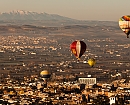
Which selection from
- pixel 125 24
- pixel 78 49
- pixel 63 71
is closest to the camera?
pixel 125 24

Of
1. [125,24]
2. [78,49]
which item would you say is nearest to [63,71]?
[78,49]

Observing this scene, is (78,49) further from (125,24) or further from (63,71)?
(63,71)

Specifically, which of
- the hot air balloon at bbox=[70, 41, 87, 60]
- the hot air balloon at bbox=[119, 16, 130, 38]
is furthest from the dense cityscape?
the hot air balloon at bbox=[119, 16, 130, 38]

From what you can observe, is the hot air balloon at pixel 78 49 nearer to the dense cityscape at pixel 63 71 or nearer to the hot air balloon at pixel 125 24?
the dense cityscape at pixel 63 71

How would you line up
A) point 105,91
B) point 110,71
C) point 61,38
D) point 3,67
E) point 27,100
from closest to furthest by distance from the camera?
point 27,100
point 105,91
point 110,71
point 3,67
point 61,38

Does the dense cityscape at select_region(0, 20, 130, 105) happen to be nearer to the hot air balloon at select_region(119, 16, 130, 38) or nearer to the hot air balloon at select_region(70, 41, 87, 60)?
the hot air balloon at select_region(70, 41, 87, 60)

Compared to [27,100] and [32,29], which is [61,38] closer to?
[32,29]

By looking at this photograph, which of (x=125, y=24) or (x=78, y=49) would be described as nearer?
(x=125, y=24)

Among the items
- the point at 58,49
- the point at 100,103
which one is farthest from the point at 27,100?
the point at 58,49

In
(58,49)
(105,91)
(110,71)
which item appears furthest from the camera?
(58,49)
